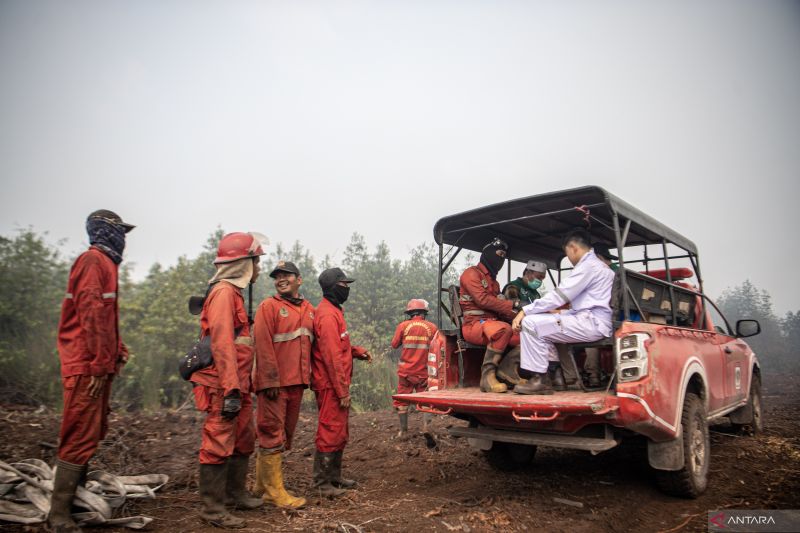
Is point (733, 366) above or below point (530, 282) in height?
below

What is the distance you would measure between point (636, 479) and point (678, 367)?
147 cm

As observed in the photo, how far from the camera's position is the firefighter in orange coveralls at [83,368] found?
121 inches

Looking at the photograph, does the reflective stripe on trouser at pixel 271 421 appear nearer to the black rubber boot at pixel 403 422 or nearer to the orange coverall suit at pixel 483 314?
the orange coverall suit at pixel 483 314

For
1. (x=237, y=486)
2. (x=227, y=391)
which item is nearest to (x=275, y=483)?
(x=237, y=486)

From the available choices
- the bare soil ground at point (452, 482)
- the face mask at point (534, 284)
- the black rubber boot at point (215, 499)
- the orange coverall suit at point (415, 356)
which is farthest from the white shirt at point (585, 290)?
the orange coverall suit at point (415, 356)

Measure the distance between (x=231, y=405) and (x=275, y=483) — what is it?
1.01 m

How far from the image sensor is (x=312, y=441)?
6.88 metres

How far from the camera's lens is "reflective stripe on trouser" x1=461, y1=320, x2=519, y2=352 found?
15.2ft

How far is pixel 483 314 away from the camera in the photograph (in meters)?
5.00

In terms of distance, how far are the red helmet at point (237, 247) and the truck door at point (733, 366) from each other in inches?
196

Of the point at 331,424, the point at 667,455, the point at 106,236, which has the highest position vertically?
the point at 106,236

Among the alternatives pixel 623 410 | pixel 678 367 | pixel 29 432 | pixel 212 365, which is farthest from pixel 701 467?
pixel 29 432

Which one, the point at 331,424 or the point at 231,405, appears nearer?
the point at 231,405

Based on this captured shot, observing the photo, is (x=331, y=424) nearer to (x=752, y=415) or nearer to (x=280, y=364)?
(x=280, y=364)
